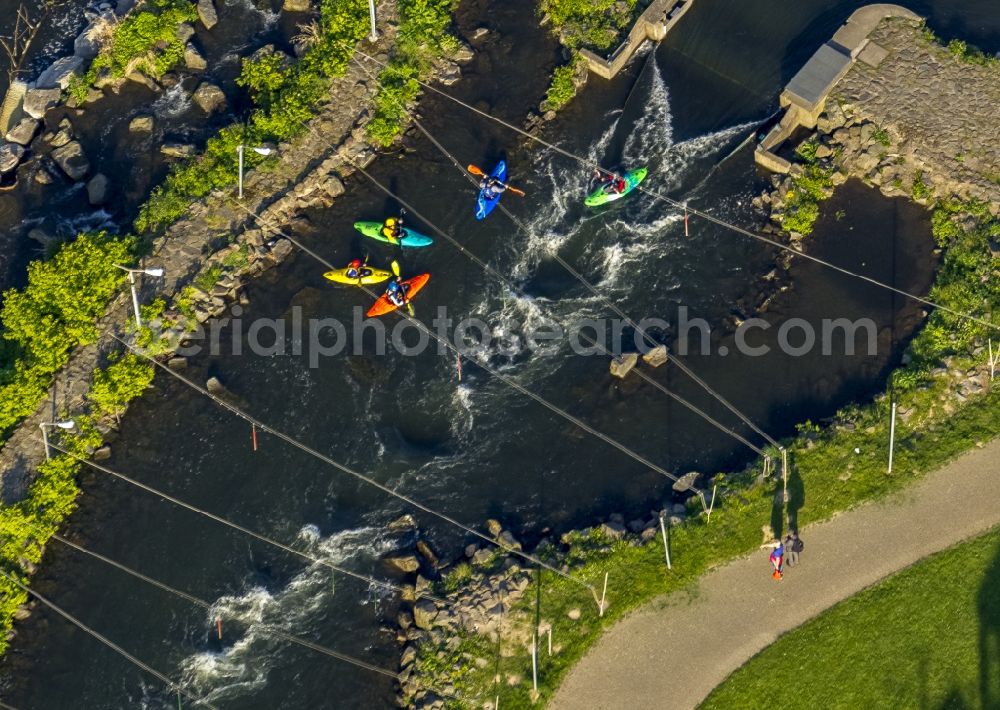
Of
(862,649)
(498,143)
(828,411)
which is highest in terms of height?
(498,143)

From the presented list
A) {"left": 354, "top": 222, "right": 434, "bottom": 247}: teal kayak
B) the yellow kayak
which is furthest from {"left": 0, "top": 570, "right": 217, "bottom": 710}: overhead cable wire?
{"left": 354, "top": 222, "right": 434, "bottom": 247}: teal kayak

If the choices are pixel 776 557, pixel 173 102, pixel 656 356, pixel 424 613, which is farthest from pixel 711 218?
pixel 173 102

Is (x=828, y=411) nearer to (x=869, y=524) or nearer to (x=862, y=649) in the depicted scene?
(x=869, y=524)

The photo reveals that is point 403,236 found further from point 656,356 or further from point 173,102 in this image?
point 173,102

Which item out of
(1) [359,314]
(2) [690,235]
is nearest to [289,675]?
(1) [359,314]

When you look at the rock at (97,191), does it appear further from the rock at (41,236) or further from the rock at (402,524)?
the rock at (402,524)
